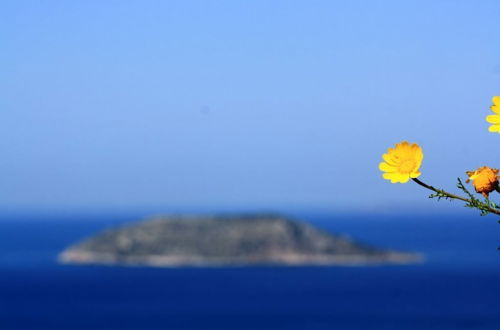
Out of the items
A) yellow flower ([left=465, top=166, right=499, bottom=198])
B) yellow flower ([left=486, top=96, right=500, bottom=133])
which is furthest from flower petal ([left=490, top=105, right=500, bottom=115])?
yellow flower ([left=465, top=166, right=499, bottom=198])

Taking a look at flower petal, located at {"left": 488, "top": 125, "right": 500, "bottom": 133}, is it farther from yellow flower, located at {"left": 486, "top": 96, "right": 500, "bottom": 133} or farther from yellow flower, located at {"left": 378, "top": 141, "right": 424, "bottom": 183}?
yellow flower, located at {"left": 378, "top": 141, "right": 424, "bottom": 183}

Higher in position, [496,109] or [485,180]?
[496,109]

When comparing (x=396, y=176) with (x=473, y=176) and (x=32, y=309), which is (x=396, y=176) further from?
(x=32, y=309)

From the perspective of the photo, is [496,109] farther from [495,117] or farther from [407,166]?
[407,166]

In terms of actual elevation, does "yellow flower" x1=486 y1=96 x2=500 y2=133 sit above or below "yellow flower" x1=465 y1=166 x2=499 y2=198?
above

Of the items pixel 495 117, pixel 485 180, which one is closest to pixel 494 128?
pixel 495 117

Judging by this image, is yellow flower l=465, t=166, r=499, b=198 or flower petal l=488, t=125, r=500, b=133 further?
yellow flower l=465, t=166, r=499, b=198
